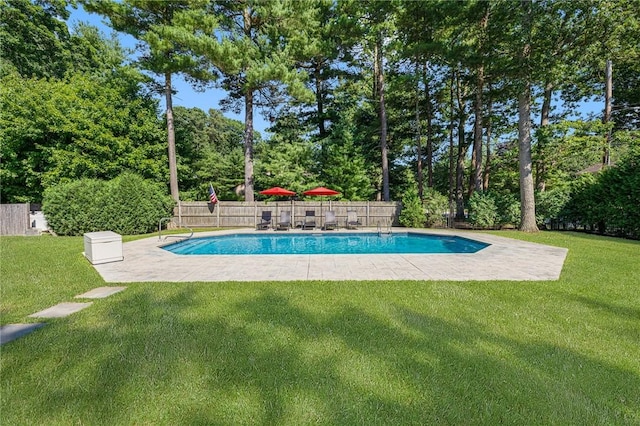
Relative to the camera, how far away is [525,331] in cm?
302

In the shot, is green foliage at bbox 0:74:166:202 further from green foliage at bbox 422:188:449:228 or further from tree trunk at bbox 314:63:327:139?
green foliage at bbox 422:188:449:228

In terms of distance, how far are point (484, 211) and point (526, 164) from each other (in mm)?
2758

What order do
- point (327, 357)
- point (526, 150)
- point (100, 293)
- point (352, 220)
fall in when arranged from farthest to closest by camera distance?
point (352, 220)
point (526, 150)
point (100, 293)
point (327, 357)

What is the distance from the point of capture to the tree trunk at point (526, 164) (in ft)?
40.0

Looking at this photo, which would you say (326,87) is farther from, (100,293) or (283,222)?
(100,293)

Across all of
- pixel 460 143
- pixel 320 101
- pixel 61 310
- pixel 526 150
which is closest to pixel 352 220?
pixel 526 150

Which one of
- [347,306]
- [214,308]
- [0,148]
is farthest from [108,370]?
[0,148]

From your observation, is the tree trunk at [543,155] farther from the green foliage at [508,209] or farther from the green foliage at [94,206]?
the green foliage at [94,206]

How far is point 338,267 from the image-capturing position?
5977 mm

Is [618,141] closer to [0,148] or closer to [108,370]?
[108,370]

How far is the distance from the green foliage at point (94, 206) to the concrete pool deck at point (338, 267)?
5299 millimetres

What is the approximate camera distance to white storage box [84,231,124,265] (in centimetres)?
607

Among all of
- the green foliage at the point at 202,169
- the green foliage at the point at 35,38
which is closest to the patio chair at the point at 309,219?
the green foliage at the point at 202,169

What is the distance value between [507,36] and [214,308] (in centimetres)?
1509
